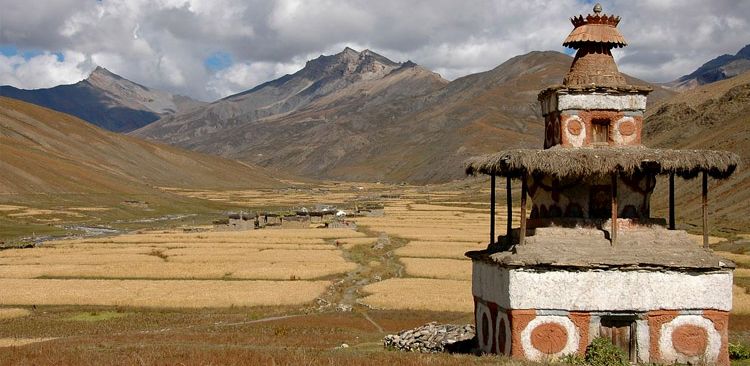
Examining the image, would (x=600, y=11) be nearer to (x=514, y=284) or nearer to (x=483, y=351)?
(x=514, y=284)

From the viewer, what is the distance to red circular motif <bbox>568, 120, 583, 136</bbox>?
22984mm

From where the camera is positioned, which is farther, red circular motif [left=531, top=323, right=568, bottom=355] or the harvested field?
the harvested field

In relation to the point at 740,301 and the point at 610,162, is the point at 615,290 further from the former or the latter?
the point at 740,301

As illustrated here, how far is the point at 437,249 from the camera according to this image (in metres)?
63.8

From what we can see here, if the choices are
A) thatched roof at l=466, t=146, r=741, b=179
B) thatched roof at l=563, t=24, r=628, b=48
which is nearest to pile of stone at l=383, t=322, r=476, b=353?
thatched roof at l=466, t=146, r=741, b=179

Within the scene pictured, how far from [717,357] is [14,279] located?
42.7 metres

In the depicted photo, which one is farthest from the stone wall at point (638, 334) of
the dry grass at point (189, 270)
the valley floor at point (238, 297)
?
the dry grass at point (189, 270)

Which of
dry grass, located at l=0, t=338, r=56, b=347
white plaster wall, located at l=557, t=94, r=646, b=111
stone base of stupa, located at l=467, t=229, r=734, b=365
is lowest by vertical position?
dry grass, located at l=0, t=338, r=56, b=347

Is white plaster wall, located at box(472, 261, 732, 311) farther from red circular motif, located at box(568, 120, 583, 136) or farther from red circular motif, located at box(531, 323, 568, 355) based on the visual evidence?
red circular motif, located at box(568, 120, 583, 136)

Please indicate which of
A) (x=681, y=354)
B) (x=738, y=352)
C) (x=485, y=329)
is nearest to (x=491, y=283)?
(x=485, y=329)

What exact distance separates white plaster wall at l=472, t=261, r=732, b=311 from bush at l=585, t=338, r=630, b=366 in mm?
940

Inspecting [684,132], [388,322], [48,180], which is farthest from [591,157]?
[48,180]

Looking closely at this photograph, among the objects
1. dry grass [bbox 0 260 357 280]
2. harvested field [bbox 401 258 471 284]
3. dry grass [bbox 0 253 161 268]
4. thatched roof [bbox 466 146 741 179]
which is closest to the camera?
thatched roof [bbox 466 146 741 179]

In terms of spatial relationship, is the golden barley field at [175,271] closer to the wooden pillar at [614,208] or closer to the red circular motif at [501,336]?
the red circular motif at [501,336]
